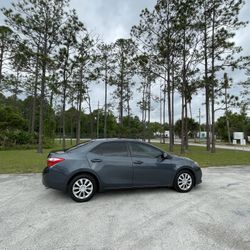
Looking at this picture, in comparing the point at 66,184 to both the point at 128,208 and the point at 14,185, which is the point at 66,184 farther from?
the point at 14,185

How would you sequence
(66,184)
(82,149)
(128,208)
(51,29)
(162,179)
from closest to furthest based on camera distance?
(128,208), (66,184), (82,149), (162,179), (51,29)

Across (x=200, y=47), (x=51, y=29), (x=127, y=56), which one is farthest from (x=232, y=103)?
(x=51, y=29)

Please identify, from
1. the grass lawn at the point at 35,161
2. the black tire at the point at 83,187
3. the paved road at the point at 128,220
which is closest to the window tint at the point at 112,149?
the black tire at the point at 83,187

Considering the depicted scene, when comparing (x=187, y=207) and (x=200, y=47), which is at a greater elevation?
(x=200, y=47)

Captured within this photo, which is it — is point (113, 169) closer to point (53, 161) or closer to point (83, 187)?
point (83, 187)

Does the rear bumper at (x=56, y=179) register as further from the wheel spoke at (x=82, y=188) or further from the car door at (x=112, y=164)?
the car door at (x=112, y=164)

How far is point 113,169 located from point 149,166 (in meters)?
0.90

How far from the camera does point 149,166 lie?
4742 millimetres

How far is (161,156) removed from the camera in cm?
499

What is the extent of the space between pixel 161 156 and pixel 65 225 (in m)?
2.75

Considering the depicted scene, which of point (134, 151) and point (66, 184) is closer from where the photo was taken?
point (66, 184)

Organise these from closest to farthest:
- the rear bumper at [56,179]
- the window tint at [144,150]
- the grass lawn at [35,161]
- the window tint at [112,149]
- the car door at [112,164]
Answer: the rear bumper at [56,179]
the car door at [112,164]
the window tint at [112,149]
the window tint at [144,150]
the grass lawn at [35,161]

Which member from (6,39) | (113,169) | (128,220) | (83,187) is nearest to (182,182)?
(113,169)

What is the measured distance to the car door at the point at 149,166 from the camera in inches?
184
